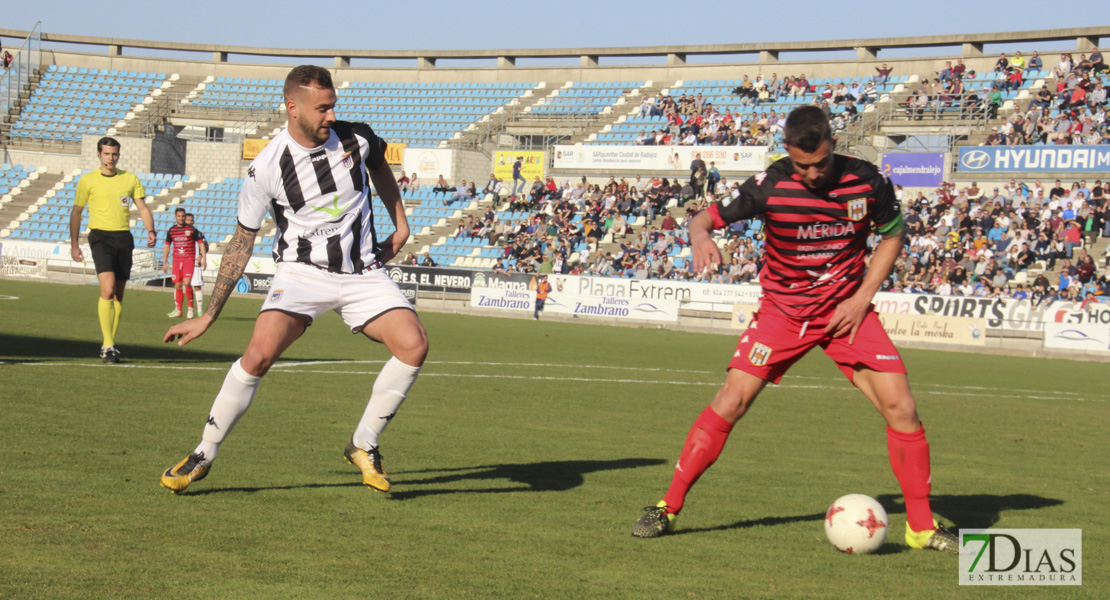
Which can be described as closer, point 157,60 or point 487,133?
point 487,133

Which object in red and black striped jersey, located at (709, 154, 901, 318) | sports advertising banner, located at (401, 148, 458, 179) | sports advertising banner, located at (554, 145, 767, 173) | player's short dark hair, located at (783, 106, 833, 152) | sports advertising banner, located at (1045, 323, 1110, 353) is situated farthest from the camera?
sports advertising banner, located at (401, 148, 458, 179)

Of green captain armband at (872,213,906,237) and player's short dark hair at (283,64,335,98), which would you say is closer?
green captain armband at (872,213,906,237)

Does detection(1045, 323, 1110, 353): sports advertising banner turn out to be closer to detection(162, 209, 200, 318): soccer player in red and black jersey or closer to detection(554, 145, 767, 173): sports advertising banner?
detection(554, 145, 767, 173): sports advertising banner

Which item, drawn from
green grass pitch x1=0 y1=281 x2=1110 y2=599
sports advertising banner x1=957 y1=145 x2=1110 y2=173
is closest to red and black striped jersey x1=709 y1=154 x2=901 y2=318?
green grass pitch x1=0 y1=281 x2=1110 y2=599

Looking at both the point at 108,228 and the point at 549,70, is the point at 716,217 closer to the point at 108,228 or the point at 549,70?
the point at 108,228

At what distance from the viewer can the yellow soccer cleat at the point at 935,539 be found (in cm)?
532

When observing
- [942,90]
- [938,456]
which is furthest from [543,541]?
[942,90]

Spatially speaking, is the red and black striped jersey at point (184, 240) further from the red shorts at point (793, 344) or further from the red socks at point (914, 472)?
the red socks at point (914, 472)

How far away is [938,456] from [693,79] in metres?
41.3

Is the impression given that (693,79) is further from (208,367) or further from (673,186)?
(208,367)

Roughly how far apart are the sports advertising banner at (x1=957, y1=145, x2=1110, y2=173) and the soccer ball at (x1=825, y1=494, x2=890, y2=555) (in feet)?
104

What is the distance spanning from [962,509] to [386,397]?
341 cm

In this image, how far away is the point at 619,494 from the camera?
6344mm

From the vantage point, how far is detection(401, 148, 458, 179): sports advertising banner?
45781 millimetres
